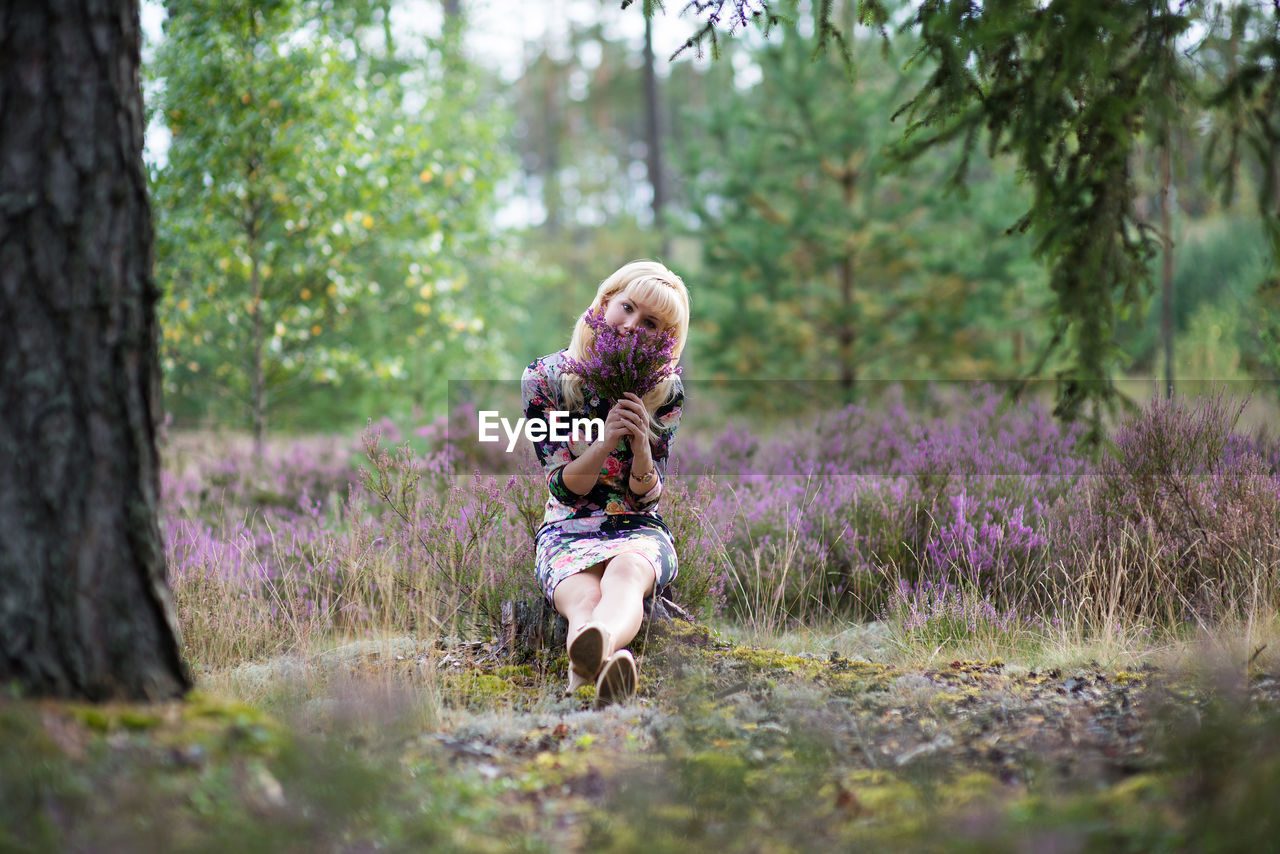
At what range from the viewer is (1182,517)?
152 inches

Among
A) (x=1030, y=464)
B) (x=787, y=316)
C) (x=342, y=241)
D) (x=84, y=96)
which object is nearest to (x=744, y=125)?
(x=787, y=316)

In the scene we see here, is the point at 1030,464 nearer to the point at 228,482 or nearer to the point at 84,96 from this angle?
the point at 84,96

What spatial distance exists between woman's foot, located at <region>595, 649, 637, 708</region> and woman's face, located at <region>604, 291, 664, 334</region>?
1242 millimetres

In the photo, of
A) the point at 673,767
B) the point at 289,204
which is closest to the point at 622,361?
the point at 673,767

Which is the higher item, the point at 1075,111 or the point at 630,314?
the point at 1075,111

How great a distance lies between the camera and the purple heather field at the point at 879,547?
3652 mm

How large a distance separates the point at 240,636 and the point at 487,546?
105 cm

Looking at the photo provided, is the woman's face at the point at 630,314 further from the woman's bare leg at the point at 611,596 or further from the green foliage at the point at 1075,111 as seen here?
the green foliage at the point at 1075,111

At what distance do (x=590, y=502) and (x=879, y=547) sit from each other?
5.29 feet

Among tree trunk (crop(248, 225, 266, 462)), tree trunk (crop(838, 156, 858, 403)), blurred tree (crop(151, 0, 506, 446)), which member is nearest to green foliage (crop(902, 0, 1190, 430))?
blurred tree (crop(151, 0, 506, 446))

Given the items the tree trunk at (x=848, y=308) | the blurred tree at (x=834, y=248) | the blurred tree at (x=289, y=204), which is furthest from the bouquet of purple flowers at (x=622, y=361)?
the tree trunk at (x=848, y=308)

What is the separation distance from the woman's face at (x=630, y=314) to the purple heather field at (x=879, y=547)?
91 cm

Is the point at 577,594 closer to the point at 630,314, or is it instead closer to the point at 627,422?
the point at 627,422

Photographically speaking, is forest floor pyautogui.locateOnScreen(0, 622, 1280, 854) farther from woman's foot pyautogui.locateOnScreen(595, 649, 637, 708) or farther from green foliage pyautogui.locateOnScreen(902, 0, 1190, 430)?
green foliage pyautogui.locateOnScreen(902, 0, 1190, 430)
